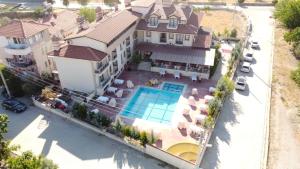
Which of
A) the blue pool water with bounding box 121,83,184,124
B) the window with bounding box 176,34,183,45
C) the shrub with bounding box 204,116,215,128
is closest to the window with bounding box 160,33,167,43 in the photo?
the window with bounding box 176,34,183,45

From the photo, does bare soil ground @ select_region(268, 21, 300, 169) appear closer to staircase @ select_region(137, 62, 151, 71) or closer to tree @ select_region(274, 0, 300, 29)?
tree @ select_region(274, 0, 300, 29)

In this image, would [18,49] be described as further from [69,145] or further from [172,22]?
[172,22]

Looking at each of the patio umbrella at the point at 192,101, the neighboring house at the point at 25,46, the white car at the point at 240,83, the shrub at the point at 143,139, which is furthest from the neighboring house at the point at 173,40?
the shrub at the point at 143,139

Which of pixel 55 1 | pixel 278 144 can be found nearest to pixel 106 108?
pixel 278 144

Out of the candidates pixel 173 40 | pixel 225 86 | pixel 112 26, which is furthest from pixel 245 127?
pixel 112 26

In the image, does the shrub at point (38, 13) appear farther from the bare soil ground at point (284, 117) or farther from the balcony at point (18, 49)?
the bare soil ground at point (284, 117)

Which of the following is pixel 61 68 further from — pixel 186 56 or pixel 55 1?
pixel 55 1
